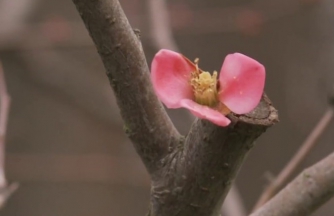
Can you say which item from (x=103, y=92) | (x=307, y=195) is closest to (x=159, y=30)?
(x=103, y=92)

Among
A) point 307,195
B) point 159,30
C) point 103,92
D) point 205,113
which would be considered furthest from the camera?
point 103,92

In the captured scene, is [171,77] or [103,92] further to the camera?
[103,92]

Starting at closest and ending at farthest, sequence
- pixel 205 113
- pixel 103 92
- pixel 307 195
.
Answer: pixel 205 113, pixel 307 195, pixel 103 92

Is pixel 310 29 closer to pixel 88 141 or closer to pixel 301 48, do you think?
pixel 301 48

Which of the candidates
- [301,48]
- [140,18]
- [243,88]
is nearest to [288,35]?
[301,48]

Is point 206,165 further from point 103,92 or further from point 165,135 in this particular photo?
point 103,92

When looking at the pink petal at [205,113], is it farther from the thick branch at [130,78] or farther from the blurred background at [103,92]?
the blurred background at [103,92]

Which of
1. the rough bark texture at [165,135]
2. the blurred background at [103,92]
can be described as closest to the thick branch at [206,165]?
the rough bark texture at [165,135]
